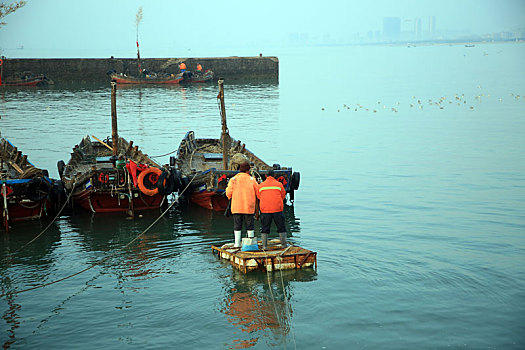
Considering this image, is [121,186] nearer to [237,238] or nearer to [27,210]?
[27,210]

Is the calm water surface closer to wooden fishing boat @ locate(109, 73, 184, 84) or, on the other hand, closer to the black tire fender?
the black tire fender

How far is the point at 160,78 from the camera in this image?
80.5 m

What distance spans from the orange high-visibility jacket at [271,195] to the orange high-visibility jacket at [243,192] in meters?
0.22

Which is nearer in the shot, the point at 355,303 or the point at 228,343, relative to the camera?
the point at 228,343

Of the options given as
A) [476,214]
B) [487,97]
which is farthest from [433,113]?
[476,214]

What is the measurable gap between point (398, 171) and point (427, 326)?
16746 mm

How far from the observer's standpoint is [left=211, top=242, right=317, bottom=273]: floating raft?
13.8 metres

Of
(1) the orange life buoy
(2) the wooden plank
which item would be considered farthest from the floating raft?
(1) the orange life buoy

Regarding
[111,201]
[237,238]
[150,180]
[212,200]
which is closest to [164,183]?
[150,180]

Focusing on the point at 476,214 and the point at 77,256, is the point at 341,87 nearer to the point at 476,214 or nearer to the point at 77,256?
the point at 476,214

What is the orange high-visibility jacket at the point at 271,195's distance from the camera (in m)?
13.9

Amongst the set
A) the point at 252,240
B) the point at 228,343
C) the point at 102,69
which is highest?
the point at 102,69

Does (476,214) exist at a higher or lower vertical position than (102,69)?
lower

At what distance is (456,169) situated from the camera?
27.8 metres
